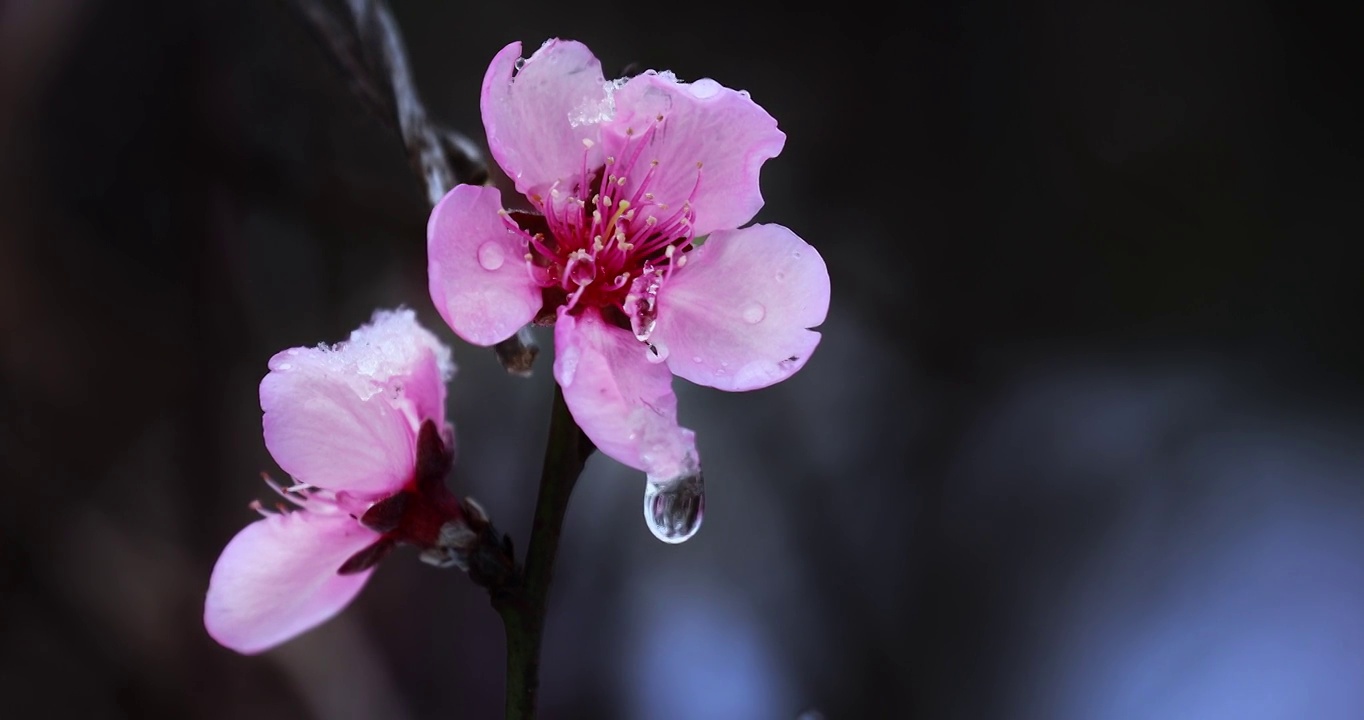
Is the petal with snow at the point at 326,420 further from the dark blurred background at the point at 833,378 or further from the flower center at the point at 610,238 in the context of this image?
the dark blurred background at the point at 833,378

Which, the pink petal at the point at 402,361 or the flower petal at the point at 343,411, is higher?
the pink petal at the point at 402,361

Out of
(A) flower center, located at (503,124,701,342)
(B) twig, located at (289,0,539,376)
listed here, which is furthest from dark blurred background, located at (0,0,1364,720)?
(A) flower center, located at (503,124,701,342)

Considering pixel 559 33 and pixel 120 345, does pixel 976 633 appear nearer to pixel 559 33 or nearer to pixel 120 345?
pixel 559 33

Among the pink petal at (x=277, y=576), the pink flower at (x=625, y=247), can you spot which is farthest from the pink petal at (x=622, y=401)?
the pink petal at (x=277, y=576)

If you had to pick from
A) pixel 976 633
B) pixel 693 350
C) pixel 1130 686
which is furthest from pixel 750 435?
pixel 693 350

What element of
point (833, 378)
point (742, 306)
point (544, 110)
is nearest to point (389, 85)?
point (544, 110)

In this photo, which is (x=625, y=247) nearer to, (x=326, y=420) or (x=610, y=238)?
(x=610, y=238)

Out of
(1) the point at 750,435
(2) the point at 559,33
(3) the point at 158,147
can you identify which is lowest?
(1) the point at 750,435
